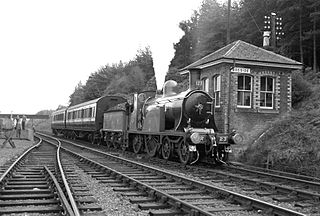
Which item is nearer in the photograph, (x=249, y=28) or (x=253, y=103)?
(x=253, y=103)

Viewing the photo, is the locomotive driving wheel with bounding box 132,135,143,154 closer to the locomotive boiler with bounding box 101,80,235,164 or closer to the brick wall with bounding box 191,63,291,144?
the locomotive boiler with bounding box 101,80,235,164

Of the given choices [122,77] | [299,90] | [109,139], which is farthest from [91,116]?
[122,77]

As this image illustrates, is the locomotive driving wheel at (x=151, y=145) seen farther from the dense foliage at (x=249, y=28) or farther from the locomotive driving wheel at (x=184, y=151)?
the dense foliage at (x=249, y=28)

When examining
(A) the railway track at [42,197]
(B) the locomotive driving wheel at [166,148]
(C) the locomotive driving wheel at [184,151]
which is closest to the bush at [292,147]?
(C) the locomotive driving wheel at [184,151]

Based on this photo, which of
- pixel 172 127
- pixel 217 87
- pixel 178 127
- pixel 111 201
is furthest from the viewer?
pixel 217 87

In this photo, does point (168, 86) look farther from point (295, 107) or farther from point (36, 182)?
point (295, 107)

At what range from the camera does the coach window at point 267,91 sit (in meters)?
19.6

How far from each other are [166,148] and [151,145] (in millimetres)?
1640

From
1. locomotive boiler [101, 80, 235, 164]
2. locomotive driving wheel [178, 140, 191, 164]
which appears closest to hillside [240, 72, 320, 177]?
locomotive boiler [101, 80, 235, 164]

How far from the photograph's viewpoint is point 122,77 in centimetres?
5681

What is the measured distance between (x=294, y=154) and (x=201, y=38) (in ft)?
101

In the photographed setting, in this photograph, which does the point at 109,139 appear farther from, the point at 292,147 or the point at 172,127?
the point at 292,147

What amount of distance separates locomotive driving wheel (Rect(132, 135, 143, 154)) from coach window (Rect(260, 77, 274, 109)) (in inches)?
282

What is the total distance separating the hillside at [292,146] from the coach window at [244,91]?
4.36 metres
